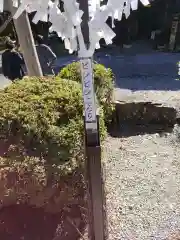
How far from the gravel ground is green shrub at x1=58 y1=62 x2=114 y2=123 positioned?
431mm

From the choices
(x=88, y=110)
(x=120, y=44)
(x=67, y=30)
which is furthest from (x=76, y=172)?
(x=120, y=44)

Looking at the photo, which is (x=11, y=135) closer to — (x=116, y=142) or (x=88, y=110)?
(x=88, y=110)

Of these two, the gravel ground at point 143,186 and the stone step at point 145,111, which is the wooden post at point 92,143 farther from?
the stone step at point 145,111

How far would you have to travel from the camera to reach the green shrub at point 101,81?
4738mm

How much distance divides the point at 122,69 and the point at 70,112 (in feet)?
16.2

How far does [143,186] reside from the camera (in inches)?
157

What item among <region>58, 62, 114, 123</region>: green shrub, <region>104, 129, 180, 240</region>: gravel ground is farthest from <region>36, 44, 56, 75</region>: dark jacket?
<region>104, 129, 180, 240</region>: gravel ground

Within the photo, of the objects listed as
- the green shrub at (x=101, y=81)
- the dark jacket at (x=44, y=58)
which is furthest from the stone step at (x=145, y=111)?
the dark jacket at (x=44, y=58)

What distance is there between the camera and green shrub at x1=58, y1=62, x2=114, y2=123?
4.74 metres

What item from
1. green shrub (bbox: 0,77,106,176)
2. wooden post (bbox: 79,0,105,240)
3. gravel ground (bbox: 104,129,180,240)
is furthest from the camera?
gravel ground (bbox: 104,129,180,240)

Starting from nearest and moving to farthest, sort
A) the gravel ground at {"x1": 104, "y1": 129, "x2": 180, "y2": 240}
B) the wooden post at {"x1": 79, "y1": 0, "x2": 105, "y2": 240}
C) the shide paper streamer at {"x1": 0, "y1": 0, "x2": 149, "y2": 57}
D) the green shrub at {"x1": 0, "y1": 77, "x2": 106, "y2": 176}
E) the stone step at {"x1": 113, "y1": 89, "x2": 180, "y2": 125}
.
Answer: the shide paper streamer at {"x1": 0, "y1": 0, "x2": 149, "y2": 57} → the wooden post at {"x1": 79, "y1": 0, "x2": 105, "y2": 240} → the green shrub at {"x1": 0, "y1": 77, "x2": 106, "y2": 176} → the gravel ground at {"x1": 104, "y1": 129, "x2": 180, "y2": 240} → the stone step at {"x1": 113, "y1": 89, "x2": 180, "y2": 125}

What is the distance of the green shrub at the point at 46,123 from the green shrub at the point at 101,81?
114cm

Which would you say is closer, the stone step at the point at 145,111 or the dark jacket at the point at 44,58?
the stone step at the point at 145,111

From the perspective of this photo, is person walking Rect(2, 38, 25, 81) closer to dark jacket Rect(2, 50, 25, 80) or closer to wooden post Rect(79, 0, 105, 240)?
dark jacket Rect(2, 50, 25, 80)
